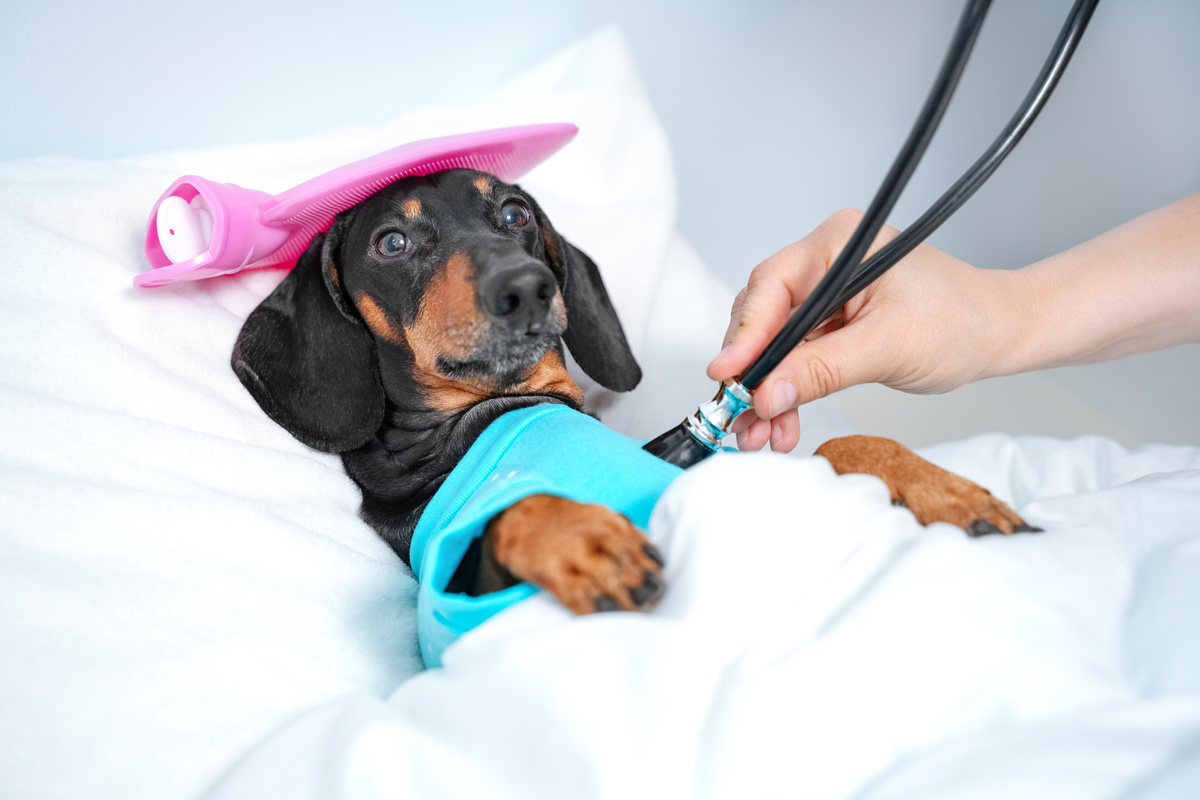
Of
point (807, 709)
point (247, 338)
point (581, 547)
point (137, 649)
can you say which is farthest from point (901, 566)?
point (247, 338)

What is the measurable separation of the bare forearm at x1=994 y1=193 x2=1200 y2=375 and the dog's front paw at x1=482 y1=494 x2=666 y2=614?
1200 mm

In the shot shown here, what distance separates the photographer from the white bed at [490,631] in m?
0.83

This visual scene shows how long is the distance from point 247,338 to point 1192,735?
6.14ft

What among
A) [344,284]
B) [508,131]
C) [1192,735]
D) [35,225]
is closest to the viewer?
[1192,735]

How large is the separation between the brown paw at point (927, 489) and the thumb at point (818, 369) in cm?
14

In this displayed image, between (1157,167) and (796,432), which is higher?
(1157,167)

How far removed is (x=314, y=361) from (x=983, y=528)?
1491 mm

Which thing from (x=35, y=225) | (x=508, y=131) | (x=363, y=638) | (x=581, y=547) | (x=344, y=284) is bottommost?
(x=363, y=638)

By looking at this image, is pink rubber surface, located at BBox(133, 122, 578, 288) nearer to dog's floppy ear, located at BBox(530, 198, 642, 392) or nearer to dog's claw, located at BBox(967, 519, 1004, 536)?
dog's floppy ear, located at BBox(530, 198, 642, 392)

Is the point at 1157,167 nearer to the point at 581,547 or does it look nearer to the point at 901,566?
the point at 901,566

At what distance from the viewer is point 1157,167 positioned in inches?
95.3

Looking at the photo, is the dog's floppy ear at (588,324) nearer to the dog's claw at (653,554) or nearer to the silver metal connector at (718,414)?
the silver metal connector at (718,414)

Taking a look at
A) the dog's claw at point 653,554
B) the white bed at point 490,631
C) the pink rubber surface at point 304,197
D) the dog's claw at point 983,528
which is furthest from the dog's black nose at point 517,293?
the dog's claw at point 983,528

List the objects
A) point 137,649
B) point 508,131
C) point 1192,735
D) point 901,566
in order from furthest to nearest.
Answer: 1. point 508,131
2. point 137,649
3. point 901,566
4. point 1192,735
